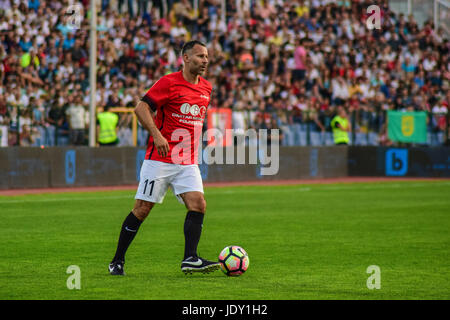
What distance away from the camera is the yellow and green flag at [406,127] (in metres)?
28.1

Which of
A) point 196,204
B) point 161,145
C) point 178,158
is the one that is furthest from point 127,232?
point 161,145

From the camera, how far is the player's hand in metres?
8.08

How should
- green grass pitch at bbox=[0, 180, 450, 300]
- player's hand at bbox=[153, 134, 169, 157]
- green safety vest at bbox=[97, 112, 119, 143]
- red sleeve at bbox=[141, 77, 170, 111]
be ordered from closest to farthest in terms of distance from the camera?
green grass pitch at bbox=[0, 180, 450, 300], player's hand at bbox=[153, 134, 169, 157], red sleeve at bbox=[141, 77, 170, 111], green safety vest at bbox=[97, 112, 119, 143]

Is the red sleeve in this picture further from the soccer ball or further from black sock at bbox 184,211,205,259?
the soccer ball

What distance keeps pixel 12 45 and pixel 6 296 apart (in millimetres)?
17578

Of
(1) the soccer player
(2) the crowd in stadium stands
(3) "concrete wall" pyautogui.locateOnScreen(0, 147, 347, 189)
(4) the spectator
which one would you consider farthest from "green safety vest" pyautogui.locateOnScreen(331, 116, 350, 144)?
(1) the soccer player

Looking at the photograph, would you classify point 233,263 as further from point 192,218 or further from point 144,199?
point 144,199

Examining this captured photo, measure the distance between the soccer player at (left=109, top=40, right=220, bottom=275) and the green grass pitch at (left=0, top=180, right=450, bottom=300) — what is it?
1.06 feet

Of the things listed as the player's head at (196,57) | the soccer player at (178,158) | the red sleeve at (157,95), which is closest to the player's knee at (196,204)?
the soccer player at (178,158)

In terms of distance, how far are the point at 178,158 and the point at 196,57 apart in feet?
3.25

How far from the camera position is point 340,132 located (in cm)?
2688

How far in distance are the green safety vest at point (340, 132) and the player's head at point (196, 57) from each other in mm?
18204

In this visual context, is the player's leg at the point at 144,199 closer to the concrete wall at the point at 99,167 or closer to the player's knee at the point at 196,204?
the player's knee at the point at 196,204

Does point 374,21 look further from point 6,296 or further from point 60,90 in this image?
point 6,296
